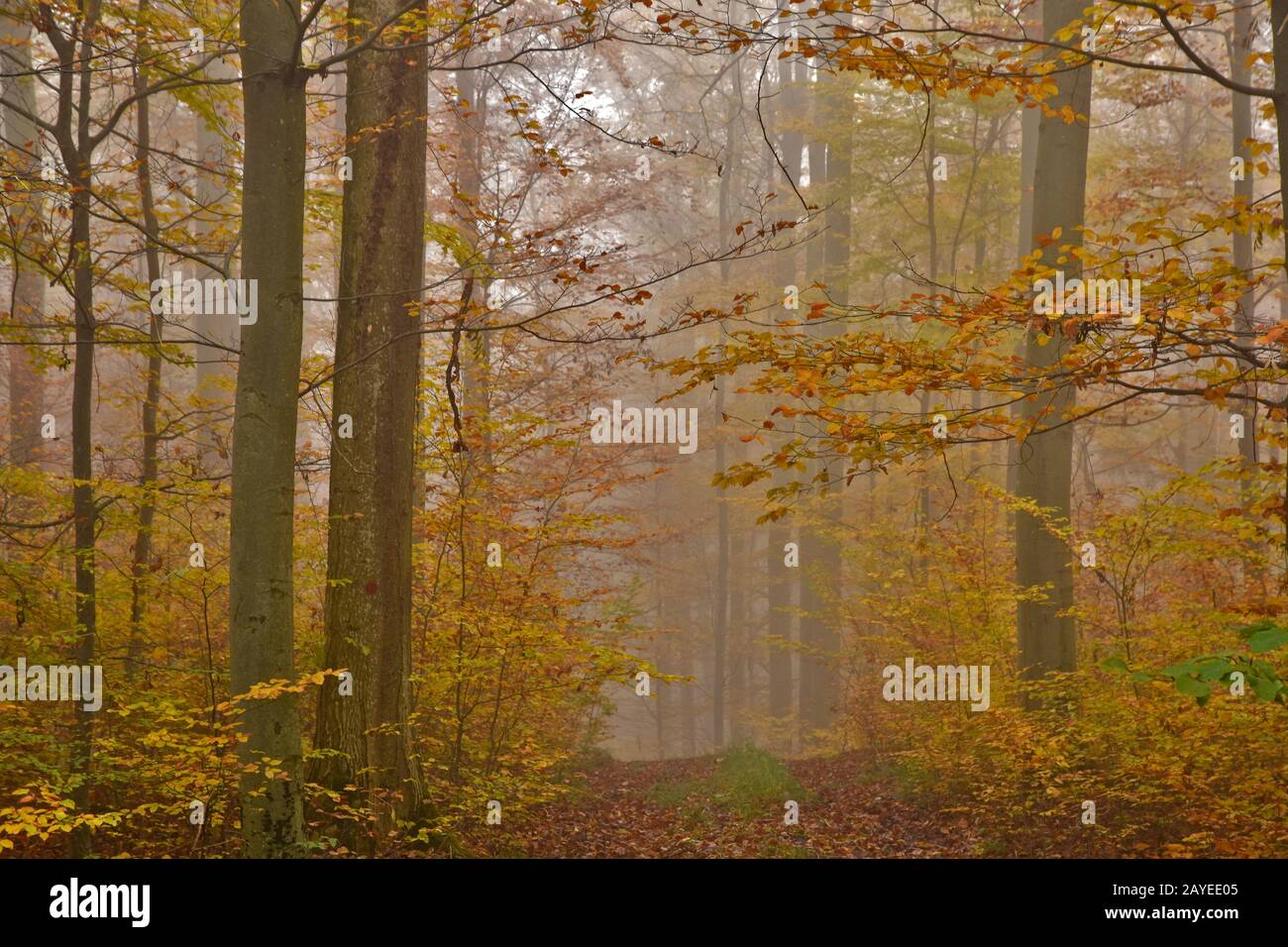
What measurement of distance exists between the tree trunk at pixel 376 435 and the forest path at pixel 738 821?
1.46 metres

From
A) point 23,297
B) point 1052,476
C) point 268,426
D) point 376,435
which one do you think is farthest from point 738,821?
point 23,297

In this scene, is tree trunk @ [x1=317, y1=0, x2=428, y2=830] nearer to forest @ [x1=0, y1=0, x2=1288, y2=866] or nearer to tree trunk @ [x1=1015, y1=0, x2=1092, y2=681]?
forest @ [x1=0, y1=0, x2=1288, y2=866]

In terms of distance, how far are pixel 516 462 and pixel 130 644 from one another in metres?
9.92

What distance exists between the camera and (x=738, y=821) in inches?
362

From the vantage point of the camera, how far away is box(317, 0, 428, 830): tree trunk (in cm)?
637

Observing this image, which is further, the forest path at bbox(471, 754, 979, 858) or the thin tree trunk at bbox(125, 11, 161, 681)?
the forest path at bbox(471, 754, 979, 858)

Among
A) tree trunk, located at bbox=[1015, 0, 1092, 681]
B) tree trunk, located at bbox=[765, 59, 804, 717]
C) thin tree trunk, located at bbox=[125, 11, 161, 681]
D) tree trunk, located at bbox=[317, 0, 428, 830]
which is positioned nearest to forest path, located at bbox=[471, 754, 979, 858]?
tree trunk, located at bbox=[317, 0, 428, 830]

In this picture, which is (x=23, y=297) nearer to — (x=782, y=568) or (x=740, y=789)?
(x=740, y=789)

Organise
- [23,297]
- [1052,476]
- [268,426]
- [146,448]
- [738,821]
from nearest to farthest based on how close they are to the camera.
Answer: [268,426], [146,448], [1052,476], [738,821], [23,297]

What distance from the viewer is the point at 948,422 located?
192 inches

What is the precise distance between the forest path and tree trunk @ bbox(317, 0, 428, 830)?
4.77ft

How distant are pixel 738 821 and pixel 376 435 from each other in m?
5.29
